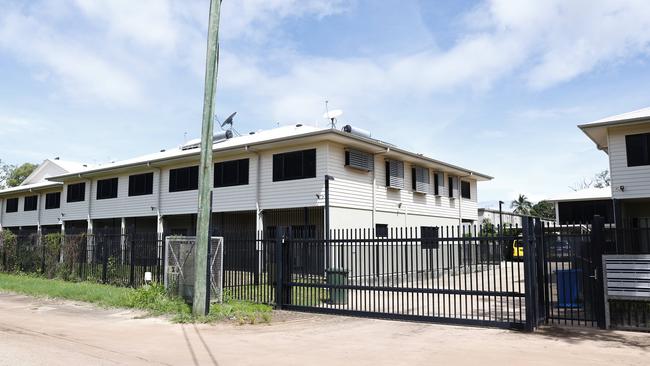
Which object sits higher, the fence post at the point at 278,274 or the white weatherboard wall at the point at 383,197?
the white weatherboard wall at the point at 383,197

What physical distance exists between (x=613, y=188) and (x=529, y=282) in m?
11.6

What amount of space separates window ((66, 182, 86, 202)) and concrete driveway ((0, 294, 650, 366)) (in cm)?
2152

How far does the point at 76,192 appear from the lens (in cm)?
3164

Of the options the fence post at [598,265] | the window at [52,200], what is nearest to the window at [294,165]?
the fence post at [598,265]

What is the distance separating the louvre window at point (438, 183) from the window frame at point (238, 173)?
9.93 meters

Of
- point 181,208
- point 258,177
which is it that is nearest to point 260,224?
point 258,177

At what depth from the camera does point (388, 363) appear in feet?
23.5

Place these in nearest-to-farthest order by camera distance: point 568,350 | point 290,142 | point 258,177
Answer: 1. point 568,350
2. point 290,142
3. point 258,177

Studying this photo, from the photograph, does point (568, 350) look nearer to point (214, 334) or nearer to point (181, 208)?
point (214, 334)

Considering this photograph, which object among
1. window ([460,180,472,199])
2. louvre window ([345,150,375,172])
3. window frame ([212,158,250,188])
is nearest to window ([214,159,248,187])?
window frame ([212,158,250,188])

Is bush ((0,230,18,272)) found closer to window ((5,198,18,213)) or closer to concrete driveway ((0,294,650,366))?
concrete driveway ((0,294,650,366))

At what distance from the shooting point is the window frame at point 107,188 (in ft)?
94.4

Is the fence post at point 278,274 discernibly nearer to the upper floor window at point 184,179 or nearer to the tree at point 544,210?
the upper floor window at point 184,179

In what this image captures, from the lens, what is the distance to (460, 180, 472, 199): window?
1155 inches
